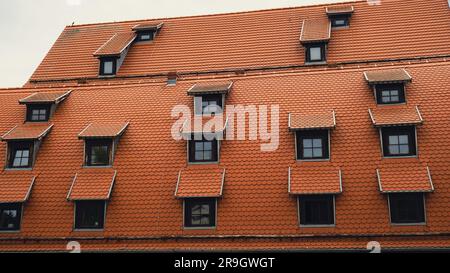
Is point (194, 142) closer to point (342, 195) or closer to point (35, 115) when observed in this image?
point (342, 195)

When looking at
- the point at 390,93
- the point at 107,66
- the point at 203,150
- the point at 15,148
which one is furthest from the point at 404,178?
the point at 107,66

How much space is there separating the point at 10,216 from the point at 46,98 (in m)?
6.49

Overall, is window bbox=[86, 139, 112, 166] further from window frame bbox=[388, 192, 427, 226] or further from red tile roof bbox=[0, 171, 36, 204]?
window frame bbox=[388, 192, 427, 226]

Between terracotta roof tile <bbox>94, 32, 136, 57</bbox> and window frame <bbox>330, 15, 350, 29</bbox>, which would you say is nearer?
window frame <bbox>330, 15, 350, 29</bbox>

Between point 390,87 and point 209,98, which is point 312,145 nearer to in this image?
point 390,87

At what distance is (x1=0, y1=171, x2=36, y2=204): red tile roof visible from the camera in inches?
738

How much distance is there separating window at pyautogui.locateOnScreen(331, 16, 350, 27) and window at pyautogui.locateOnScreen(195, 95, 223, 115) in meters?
12.2

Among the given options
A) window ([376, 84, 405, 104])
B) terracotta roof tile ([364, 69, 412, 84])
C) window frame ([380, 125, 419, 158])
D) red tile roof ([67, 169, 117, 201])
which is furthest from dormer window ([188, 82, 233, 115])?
window frame ([380, 125, 419, 158])

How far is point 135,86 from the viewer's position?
23766 mm

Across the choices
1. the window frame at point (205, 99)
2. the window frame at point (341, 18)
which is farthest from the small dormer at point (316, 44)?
the window frame at point (205, 99)

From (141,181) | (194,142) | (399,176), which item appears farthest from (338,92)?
(141,181)

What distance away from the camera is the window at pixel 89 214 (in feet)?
60.6

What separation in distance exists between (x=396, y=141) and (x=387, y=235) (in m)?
4.09

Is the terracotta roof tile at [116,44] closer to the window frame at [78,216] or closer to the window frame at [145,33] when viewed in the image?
the window frame at [145,33]
